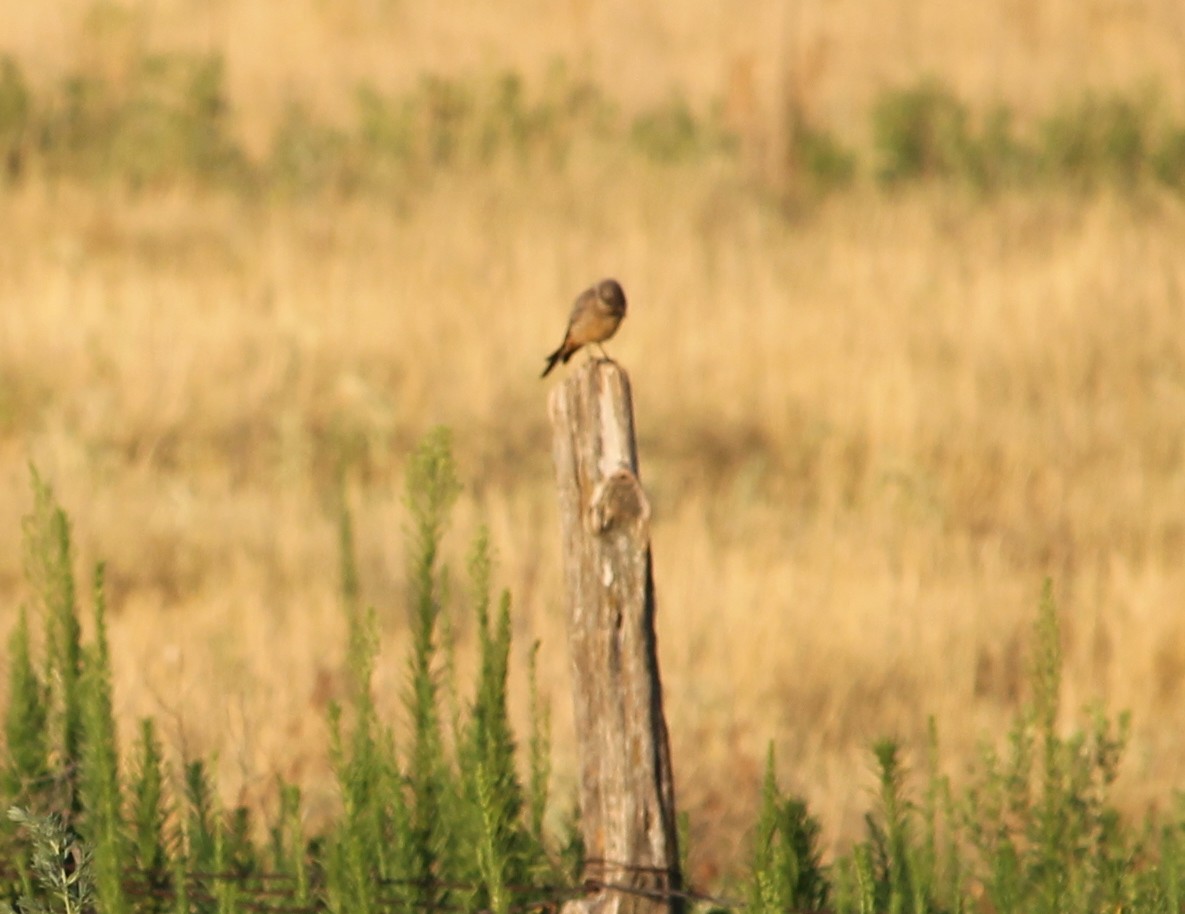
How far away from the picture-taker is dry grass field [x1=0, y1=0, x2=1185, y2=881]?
7.18 m

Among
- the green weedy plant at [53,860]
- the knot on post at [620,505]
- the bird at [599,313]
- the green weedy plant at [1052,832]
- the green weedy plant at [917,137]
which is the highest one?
the green weedy plant at [917,137]

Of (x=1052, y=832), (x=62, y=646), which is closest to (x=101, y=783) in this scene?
(x=62, y=646)

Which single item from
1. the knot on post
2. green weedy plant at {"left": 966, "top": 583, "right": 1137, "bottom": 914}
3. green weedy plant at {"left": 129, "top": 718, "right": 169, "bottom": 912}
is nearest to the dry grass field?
green weedy plant at {"left": 129, "top": 718, "right": 169, "bottom": 912}

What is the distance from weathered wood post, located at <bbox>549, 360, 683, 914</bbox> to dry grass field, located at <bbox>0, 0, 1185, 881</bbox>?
1.21 m

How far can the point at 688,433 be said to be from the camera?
10234 mm

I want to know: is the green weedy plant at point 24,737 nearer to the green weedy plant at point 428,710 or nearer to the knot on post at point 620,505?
the green weedy plant at point 428,710

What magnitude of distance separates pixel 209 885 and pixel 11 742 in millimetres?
458

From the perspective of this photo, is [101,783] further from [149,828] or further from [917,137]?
[917,137]

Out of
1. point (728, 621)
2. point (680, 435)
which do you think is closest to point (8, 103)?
point (680, 435)

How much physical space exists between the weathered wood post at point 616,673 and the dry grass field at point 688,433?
1.21 meters

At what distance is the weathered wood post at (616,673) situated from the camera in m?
3.20

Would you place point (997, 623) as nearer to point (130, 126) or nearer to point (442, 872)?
point (442, 872)

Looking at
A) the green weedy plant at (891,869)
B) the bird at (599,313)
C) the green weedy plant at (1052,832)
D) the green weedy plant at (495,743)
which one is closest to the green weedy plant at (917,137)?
the bird at (599,313)

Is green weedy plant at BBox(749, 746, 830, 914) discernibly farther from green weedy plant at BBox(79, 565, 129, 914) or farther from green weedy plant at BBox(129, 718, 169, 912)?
green weedy plant at BBox(129, 718, 169, 912)
